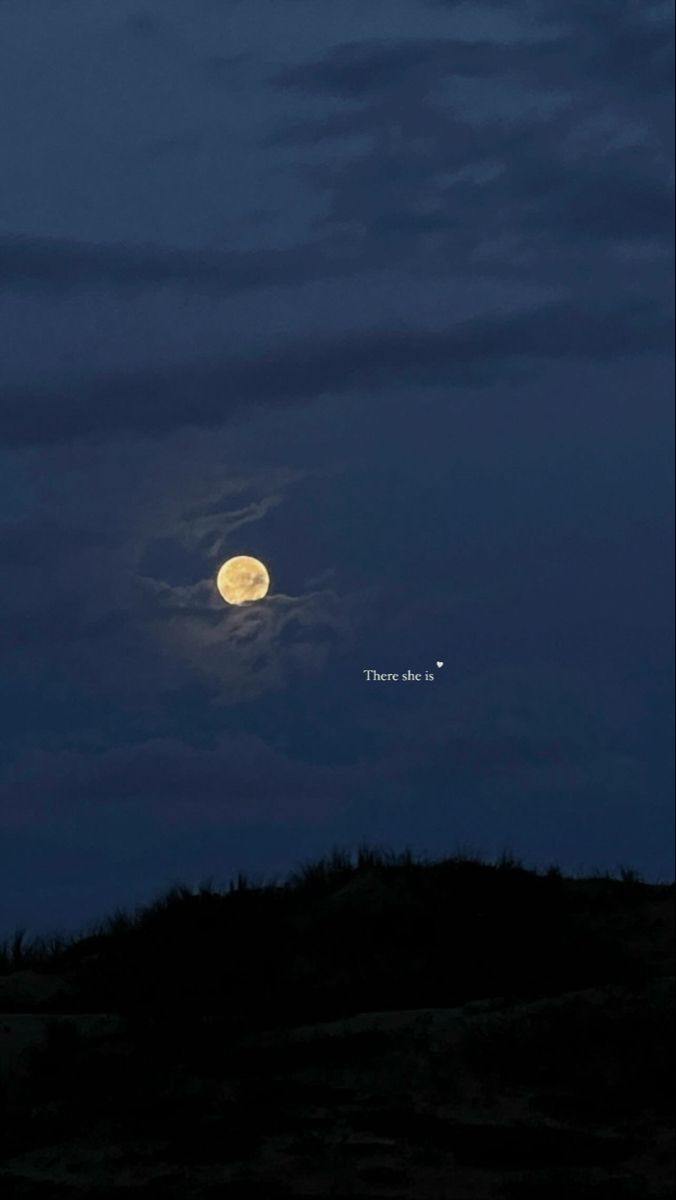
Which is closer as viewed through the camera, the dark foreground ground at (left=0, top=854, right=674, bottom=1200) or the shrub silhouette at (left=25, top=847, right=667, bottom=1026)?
the dark foreground ground at (left=0, top=854, right=674, bottom=1200)

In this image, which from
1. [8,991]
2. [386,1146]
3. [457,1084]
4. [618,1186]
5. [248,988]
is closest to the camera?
[618,1186]

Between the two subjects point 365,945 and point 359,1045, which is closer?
point 359,1045

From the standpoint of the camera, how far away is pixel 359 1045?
16.8 metres

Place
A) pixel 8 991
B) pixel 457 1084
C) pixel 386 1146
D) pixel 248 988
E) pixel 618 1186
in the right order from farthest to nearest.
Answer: pixel 8 991 < pixel 248 988 < pixel 457 1084 < pixel 386 1146 < pixel 618 1186

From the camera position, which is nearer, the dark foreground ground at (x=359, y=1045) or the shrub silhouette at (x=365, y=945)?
the dark foreground ground at (x=359, y=1045)

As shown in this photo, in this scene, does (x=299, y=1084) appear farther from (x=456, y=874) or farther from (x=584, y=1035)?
(x=456, y=874)

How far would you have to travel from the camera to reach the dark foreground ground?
1427 centimetres

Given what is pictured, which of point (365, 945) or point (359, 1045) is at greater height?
point (365, 945)

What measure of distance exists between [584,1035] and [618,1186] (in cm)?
300

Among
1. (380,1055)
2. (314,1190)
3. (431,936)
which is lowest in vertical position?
(314,1190)

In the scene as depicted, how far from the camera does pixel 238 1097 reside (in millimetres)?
15922

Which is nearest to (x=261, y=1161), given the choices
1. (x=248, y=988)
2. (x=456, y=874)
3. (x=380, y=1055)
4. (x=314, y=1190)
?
(x=314, y=1190)

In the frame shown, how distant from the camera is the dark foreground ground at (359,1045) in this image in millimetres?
14266

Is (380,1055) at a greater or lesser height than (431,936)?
lesser
